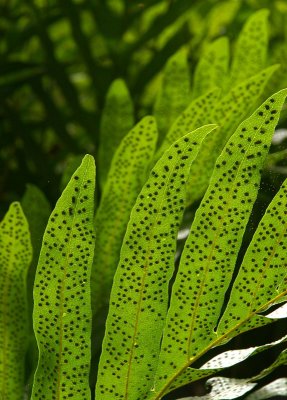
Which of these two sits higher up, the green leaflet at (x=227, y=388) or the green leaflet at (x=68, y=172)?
the green leaflet at (x=68, y=172)

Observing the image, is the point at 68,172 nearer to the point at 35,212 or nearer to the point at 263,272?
the point at 35,212

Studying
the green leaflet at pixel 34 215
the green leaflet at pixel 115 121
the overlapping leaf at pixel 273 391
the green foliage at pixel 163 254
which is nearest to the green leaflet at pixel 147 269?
the green foliage at pixel 163 254

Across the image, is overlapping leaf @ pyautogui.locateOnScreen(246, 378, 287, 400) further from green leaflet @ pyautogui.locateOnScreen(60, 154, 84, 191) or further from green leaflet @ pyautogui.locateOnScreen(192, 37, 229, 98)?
green leaflet @ pyautogui.locateOnScreen(192, 37, 229, 98)

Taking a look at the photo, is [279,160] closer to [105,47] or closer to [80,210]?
[80,210]

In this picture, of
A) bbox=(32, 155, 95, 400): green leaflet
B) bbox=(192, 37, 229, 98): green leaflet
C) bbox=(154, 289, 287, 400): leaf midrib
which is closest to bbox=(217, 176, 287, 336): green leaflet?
bbox=(154, 289, 287, 400): leaf midrib

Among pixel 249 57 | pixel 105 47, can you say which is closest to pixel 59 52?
pixel 105 47

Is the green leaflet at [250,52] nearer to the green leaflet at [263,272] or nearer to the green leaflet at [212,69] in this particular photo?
the green leaflet at [212,69]

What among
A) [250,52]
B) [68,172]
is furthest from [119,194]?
[250,52]

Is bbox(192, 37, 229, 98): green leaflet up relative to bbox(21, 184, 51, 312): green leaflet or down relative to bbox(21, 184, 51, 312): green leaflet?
up
